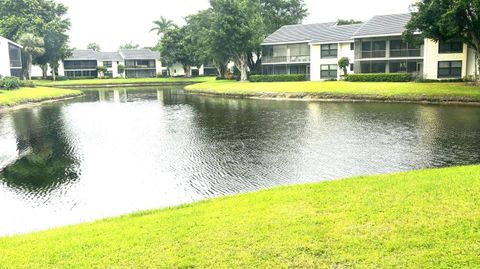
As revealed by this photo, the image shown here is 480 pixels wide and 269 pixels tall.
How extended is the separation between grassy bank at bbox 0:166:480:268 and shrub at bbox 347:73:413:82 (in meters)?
44.1

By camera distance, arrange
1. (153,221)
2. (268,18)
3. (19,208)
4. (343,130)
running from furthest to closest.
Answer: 1. (268,18)
2. (343,130)
3. (19,208)
4. (153,221)

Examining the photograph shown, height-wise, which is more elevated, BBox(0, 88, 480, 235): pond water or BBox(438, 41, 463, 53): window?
BBox(438, 41, 463, 53): window

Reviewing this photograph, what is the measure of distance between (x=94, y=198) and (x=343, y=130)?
52.6 ft

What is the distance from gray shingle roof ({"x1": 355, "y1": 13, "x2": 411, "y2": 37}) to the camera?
186 ft

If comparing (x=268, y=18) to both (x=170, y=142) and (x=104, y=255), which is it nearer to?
(x=170, y=142)

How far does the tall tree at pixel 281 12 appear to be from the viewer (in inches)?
3637

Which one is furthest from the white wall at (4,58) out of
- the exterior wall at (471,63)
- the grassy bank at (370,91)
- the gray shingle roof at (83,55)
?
the exterior wall at (471,63)

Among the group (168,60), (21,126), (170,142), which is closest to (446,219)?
(170,142)

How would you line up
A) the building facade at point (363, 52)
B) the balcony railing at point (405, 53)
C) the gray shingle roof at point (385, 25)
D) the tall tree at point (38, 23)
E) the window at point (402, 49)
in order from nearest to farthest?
1. the building facade at point (363, 52)
2. the balcony railing at point (405, 53)
3. the window at point (402, 49)
4. the gray shingle roof at point (385, 25)
5. the tall tree at point (38, 23)

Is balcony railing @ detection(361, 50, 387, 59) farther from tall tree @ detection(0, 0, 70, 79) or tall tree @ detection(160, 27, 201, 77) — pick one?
tall tree @ detection(0, 0, 70, 79)

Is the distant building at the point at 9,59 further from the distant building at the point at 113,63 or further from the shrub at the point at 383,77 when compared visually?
the shrub at the point at 383,77

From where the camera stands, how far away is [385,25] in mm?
58438

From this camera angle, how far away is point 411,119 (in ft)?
99.1

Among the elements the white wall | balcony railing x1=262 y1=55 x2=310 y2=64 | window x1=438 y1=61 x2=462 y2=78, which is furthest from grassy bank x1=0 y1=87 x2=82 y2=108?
window x1=438 y1=61 x2=462 y2=78
